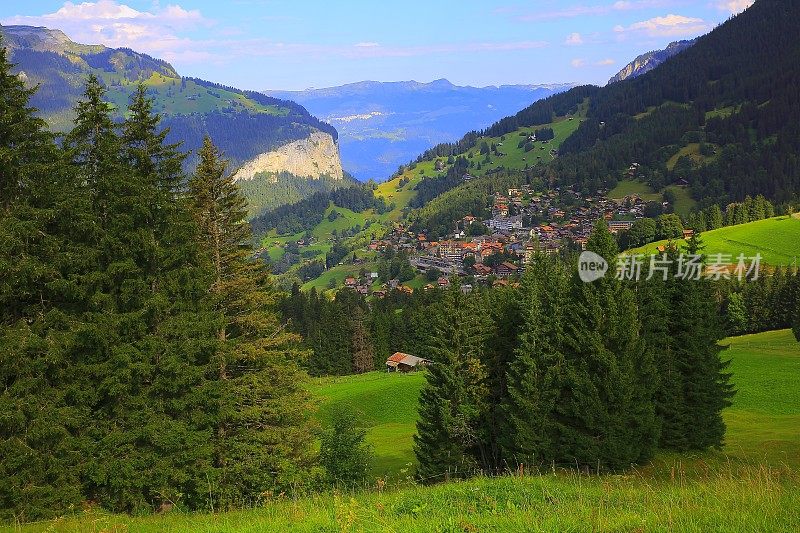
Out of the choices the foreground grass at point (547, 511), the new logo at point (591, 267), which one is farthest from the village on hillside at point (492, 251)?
the foreground grass at point (547, 511)

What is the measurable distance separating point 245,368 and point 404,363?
6236 centimetres

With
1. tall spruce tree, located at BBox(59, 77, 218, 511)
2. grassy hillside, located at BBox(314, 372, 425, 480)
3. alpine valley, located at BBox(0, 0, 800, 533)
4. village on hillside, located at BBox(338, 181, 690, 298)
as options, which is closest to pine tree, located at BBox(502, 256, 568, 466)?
alpine valley, located at BBox(0, 0, 800, 533)

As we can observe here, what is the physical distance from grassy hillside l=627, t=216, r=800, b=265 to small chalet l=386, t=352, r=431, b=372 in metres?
42.5

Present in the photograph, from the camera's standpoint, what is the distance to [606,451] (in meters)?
23.9

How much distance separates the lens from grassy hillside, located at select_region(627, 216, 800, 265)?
99750 millimetres

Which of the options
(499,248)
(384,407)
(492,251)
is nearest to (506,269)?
(492,251)

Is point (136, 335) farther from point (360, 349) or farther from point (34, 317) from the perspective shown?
point (360, 349)

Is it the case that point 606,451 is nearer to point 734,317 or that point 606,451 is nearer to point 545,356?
point 545,356

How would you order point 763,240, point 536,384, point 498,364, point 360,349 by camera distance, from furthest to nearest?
point 763,240, point 360,349, point 498,364, point 536,384

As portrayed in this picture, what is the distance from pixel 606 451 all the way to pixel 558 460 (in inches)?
84.8

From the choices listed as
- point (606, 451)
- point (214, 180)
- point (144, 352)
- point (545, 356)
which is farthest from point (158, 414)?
point (606, 451)

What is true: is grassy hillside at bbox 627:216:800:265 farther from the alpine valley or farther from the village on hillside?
the alpine valley

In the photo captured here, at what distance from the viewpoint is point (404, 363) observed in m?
84.0

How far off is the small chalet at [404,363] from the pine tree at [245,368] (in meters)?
59.8
